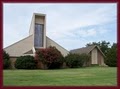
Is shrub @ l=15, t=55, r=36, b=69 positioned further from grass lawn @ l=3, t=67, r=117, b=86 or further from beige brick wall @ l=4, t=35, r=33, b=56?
grass lawn @ l=3, t=67, r=117, b=86

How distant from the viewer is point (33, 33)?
34969mm

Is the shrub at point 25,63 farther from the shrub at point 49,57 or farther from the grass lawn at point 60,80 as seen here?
the grass lawn at point 60,80

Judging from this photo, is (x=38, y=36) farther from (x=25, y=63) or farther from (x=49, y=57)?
(x=25, y=63)

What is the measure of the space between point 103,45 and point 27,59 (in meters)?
30.6

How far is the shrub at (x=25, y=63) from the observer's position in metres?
27.3

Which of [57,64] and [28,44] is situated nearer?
[57,64]

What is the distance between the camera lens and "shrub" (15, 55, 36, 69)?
89.7 ft

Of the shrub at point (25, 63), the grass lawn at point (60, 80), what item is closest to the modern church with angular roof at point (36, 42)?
the shrub at point (25, 63)

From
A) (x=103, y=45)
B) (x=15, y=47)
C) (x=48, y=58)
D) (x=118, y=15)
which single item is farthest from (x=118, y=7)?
(x=103, y=45)

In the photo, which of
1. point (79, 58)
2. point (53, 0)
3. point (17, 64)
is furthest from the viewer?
point (79, 58)

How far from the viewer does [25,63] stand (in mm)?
27344

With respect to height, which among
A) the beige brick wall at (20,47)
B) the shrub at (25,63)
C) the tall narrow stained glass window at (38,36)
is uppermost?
the tall narrow stained glass window at (38,36)

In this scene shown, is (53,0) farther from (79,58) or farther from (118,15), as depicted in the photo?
(79,58)

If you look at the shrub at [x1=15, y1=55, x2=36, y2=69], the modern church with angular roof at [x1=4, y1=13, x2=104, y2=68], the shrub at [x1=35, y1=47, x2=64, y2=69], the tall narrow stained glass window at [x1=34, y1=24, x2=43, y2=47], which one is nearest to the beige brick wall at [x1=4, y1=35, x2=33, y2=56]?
the modern church with angular roof at [x1=4, y1=13, x2=104, y2=68]
